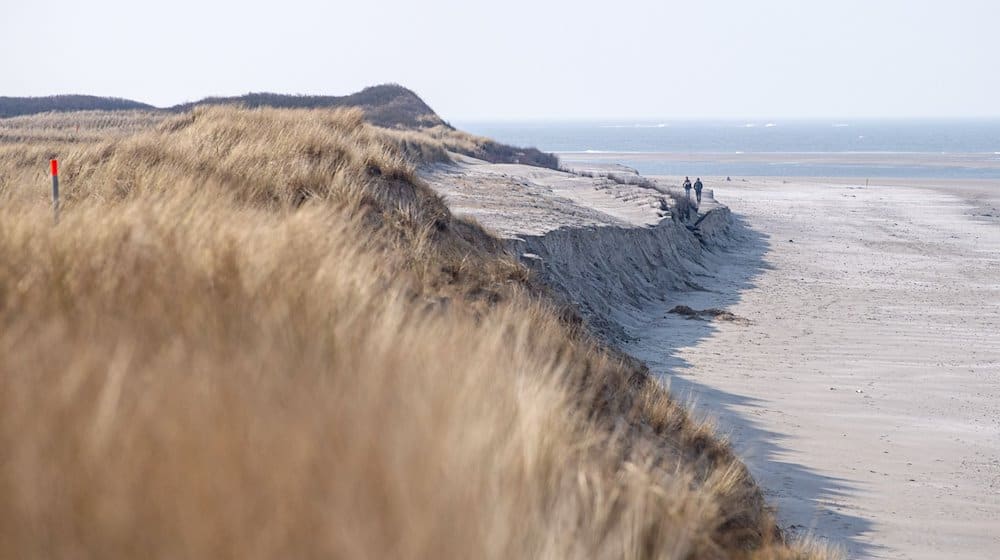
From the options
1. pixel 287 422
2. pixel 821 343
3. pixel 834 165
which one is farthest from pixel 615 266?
pixel 834 165

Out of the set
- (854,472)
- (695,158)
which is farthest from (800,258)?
(695,158)

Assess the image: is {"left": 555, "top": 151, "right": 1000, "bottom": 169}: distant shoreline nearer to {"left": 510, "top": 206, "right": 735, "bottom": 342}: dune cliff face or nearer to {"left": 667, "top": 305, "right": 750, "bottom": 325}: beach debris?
{"left": 510, "top": 206, "right": 735, "bottom": 342}: dune cliff face

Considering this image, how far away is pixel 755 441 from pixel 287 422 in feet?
26.4

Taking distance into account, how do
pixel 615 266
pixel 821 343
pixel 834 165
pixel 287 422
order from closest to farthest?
pixel 287 422 → pixel 821 343 → pixel 615 266 → pixel 834 165

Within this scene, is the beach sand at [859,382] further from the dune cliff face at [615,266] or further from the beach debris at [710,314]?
the dune cliff face at [615,266]

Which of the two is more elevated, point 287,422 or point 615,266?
point 287,422

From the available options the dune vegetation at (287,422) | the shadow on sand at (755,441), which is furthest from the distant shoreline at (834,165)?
the dune vegetation at (287,422)

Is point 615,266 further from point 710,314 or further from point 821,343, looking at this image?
point 821,343

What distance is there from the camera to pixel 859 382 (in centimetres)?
1305

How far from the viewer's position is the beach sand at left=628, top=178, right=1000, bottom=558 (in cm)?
840

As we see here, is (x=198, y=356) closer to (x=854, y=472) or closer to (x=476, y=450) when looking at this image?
(x=476, y=450)

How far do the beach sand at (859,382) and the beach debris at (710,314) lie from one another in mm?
206

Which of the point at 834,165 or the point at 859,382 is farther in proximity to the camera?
the point at 834,165

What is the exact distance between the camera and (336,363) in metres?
3.70
